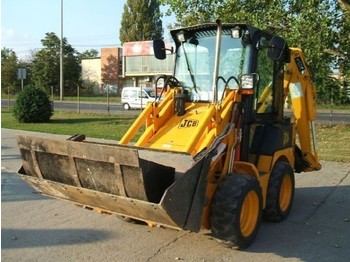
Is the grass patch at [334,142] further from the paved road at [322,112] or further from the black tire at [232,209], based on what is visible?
the black tire at [232,209]

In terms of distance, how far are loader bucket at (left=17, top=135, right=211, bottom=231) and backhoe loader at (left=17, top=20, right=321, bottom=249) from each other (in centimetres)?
1

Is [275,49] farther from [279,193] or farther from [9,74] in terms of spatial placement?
[9,74]

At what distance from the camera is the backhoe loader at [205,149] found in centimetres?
452

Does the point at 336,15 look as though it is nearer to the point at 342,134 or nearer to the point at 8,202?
the point at 342,134

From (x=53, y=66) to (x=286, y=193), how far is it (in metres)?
61.9

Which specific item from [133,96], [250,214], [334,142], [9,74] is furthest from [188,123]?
[9,74]

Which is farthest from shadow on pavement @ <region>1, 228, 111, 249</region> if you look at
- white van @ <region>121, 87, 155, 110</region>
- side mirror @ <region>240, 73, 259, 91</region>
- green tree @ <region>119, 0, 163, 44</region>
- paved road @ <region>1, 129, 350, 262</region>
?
green tree @ <region>119, 0, 163, 44</region>

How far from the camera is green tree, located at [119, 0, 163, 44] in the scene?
7169cm

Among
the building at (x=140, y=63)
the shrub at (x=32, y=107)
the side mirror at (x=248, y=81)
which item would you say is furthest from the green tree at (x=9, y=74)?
the side mirror at (x=248, y=81)

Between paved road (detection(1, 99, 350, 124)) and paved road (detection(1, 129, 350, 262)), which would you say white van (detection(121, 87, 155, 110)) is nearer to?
paved road (detection(1, 99, 350, 124))

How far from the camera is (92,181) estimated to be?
15.9 ft

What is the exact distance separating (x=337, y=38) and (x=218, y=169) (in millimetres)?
12947

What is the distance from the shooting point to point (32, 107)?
68.6ft

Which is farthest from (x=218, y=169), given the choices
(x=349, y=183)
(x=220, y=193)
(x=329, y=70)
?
(x=329, y=70)
